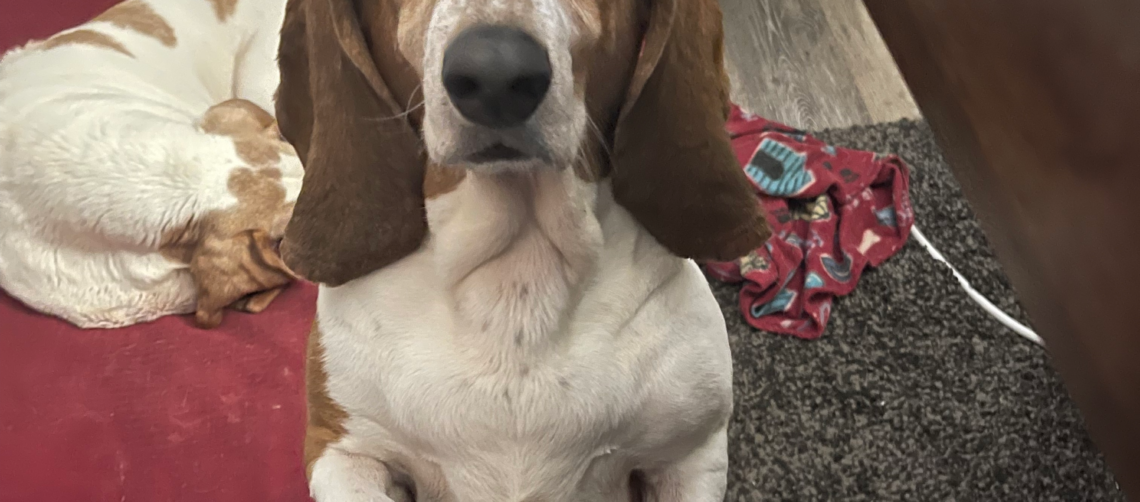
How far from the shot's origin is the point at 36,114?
1.97 meters

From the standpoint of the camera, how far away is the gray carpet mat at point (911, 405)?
6.01 ft

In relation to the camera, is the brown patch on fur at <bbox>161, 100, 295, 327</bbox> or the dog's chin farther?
the brown patch on fur at <bbox>161, 100, 295, 327</bbox>

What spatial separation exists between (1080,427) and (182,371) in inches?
75.9

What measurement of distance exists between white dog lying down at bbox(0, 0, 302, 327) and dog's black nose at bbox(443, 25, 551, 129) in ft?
4.15

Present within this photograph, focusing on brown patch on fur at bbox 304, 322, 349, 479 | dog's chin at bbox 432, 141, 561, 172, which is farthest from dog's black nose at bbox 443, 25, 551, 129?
brown patch on fur at bbox 304, 322, 349, 479

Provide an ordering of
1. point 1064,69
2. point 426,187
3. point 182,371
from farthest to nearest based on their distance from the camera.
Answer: point 182,371, point 426,187, point 1064,69

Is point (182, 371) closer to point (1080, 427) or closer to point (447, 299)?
point (447, 299)

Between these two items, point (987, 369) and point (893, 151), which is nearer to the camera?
point (987, 369)

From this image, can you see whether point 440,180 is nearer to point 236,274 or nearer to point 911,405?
point 236,274

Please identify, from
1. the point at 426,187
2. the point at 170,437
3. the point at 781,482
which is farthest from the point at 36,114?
the point at 781,482

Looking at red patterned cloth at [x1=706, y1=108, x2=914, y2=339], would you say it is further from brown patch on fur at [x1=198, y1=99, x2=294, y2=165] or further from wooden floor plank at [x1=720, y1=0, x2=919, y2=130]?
brown patch on fur at [x1=198, y1=99, x2=294, y2=165]

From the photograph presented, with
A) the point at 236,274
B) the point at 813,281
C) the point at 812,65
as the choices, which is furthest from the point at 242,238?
the point at 812,65

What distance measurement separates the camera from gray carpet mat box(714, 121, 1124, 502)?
6.01 feet

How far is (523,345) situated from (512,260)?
0.11m
